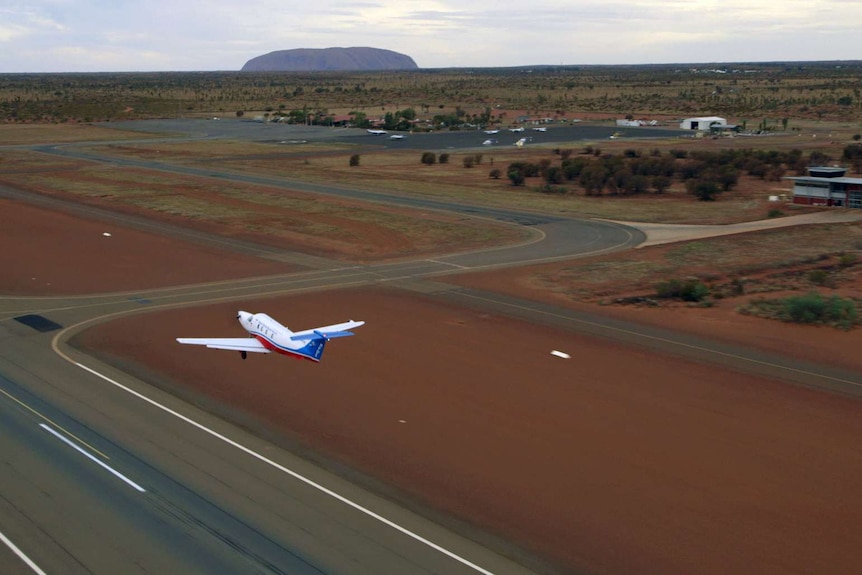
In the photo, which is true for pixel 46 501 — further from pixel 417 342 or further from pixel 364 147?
pixel 364 147

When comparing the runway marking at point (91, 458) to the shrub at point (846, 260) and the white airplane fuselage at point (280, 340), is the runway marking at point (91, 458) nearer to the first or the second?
the white airplane fuselage at point (280, 340)

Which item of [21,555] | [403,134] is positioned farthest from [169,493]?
[403,134]

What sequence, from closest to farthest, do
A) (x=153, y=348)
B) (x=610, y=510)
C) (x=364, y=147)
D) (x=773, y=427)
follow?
(x=610, y=510) → (x=773, y=427) → (x=153, y=348) → (x=364, y=147)

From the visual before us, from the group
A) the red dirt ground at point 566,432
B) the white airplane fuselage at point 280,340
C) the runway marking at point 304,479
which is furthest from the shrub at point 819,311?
the runway marking at point 304,479

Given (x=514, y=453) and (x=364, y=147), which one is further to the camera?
(x=364, y=147)

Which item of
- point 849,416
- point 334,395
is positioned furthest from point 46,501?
point 849,416

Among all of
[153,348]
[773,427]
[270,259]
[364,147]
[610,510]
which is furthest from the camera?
[364,147]
